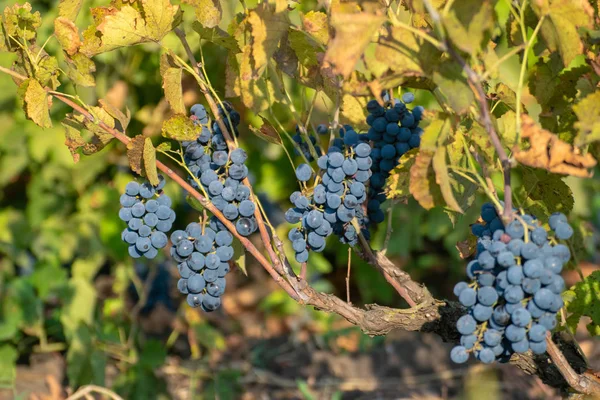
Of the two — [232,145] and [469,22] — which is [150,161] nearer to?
[232,145]

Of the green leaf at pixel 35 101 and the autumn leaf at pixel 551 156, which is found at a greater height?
the autumn leaf at pixel 551 156

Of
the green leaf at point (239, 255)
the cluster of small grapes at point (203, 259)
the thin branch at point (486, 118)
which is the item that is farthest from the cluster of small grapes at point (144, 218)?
the thin branch at point (486, 118)

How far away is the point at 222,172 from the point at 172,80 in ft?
0.62

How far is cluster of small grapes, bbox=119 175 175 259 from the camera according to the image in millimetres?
1310

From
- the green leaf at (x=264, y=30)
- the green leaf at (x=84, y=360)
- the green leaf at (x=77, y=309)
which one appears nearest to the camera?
the green leaf at (x=264, y=30)

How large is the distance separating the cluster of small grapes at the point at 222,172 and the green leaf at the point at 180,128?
2.4 inches

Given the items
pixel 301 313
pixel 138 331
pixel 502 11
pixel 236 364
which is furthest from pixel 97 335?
pixel 502 11

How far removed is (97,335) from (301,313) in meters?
0.92

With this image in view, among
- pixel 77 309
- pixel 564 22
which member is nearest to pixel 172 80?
pixel 564 22

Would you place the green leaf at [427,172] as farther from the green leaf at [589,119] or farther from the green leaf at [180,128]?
the green leaf at [180,128]

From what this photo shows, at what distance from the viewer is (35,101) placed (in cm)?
127

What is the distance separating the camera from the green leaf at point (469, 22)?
946mm

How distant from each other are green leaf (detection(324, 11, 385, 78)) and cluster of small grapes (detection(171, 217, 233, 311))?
1.49 ft

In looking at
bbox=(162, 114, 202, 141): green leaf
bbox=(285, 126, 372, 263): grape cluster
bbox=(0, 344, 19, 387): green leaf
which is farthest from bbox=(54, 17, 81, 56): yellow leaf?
bbox=(0, 344, 19, 387): green leaf
